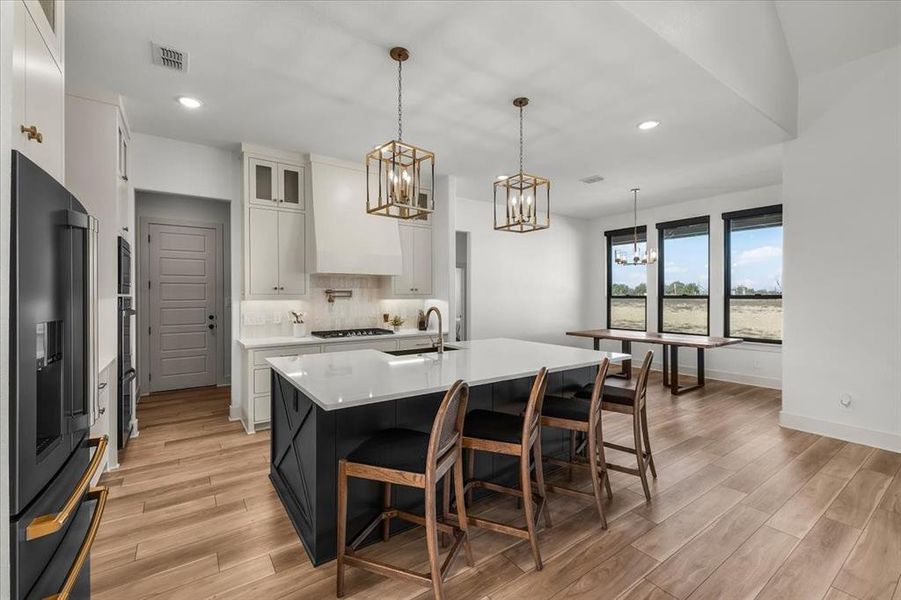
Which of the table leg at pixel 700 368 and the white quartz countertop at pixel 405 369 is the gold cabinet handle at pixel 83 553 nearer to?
the white quartz countertop at pixel 405 369

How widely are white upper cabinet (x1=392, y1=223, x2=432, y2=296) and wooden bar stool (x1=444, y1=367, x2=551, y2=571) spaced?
3.03m

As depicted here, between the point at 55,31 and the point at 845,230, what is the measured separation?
5563 millimetres

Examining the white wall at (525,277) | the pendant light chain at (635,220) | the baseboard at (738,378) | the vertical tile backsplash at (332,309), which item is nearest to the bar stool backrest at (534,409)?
the vertical tile backsplash at (332,309)

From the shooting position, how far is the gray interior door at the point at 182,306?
547 cm

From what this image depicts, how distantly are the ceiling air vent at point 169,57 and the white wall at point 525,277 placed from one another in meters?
4.27

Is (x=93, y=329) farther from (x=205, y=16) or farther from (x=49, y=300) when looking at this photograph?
(x=205, y=16)

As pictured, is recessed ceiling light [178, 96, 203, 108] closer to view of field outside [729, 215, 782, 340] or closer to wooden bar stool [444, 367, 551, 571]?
wooden bar stool [444, 367, 551, 571]

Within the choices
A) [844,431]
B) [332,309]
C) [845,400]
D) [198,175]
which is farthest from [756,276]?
[198,175]

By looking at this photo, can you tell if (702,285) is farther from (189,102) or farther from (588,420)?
(189,102)

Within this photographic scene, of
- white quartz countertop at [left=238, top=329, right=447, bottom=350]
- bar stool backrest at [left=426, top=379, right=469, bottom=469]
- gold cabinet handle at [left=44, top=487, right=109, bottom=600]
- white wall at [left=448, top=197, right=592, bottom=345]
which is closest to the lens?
gold cabinet handle at [left=44, top=487, right=109, bottom=600]

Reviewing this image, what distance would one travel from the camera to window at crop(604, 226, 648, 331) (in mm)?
7500

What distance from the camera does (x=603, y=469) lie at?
2.60 m

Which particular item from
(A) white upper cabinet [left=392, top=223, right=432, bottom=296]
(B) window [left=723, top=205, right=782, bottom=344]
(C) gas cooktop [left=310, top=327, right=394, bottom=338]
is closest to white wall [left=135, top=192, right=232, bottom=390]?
(C) gas cooktop [left=310, top=327, right=394, bottom=338]

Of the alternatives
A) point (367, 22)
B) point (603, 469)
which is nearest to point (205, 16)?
point (367, 22)
